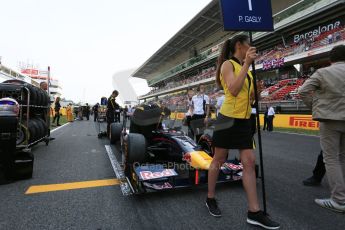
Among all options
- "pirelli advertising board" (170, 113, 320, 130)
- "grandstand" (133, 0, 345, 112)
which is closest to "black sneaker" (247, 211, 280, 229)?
"grandstand" (133, 0, 345, 112)

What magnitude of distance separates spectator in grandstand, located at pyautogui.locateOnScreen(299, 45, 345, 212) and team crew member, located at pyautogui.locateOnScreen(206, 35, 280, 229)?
34.3 inches

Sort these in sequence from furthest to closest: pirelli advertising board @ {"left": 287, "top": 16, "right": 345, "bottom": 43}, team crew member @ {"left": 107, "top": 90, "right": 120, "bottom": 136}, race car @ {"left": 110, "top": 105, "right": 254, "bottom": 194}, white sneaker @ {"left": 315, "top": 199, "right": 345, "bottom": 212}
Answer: pirelli advertising board @ {"left": 287, "top": 16, "right": 345, "bottom": 43} < team crew member @ {"left": 107, "top": 90, "right": 120, "bottom": 136} < race car @ {"left": 110, "top": 105, "right": 254, "bottom": 194} < white sneaker @ {"left": 315, "top": 199, "right": 345, "bottom": 212}

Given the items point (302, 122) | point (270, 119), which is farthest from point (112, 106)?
point (302, 122)

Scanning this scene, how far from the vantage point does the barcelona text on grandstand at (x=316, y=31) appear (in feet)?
68.2

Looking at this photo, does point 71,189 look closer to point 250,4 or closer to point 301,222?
point 301,222

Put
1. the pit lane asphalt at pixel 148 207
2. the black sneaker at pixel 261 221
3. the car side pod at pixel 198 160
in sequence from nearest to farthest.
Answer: the black sneaker at pixel 261 221 < the pit lane asphalt at pixel 148 207 < the car side pod at pixel 198 160

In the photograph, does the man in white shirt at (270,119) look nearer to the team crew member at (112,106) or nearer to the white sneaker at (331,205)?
the team crew member at (112,106)

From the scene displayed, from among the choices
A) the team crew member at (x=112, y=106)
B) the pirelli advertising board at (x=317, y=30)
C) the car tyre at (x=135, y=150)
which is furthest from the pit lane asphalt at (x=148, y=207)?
the pirelli advertising board at (x=317, y=30)

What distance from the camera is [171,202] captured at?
10.2 feet

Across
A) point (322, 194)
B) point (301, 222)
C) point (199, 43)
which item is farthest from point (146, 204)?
point (199, 43)

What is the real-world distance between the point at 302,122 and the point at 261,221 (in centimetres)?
1365

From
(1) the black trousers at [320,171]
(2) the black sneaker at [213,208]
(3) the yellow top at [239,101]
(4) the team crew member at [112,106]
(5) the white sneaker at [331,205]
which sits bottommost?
(5) the white sneaker at [331,205]

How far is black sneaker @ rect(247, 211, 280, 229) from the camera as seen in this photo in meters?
2.42

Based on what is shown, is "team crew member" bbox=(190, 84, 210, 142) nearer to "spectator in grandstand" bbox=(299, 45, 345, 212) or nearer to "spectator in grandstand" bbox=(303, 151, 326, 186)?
"spectator in grandstand" bbox=(303, 151, 326, 186)
